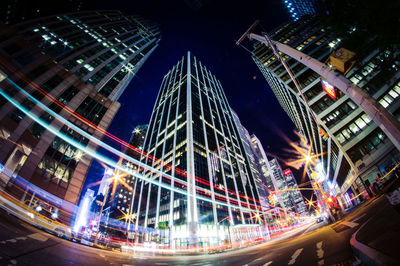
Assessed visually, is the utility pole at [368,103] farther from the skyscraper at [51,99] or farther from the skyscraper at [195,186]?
the skyscraper at [195,186]

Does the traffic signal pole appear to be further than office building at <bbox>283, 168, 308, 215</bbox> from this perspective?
No

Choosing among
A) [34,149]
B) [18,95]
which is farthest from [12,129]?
[18,95]

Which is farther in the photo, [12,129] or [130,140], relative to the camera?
[130,140]

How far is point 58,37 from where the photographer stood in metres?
28.2

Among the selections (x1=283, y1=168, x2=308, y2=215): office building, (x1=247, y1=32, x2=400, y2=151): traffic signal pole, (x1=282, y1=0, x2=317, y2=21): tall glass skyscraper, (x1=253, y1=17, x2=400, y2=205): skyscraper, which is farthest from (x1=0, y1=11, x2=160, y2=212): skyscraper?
(x1=283, y1=168, x2=308, y2=215): office building

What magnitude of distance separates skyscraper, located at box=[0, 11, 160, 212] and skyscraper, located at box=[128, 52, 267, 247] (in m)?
21.1

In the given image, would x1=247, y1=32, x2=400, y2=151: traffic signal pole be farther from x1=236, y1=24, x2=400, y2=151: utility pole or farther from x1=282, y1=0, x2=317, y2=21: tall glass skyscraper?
→ x1=282, y1=0, x2=317, y2=21: tall glass skyscraper

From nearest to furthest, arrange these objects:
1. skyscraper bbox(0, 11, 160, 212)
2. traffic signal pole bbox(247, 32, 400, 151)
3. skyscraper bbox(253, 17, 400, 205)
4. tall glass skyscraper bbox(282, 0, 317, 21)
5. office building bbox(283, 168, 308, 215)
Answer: traffic signal pole bbox(247, 32, 400, 151)
skyscraper bbox(0, 11, 160, 212)
skyscraper bbox(253, 17, 400, 205)
tall glass skyscraper bbox(282, 0, 317, 21)
office building bbox(283, 168, 308, 215)

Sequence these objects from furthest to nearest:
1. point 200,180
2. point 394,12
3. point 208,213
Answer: point 200,180, point 208,213, point 394,12

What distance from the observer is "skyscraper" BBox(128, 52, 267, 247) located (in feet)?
122

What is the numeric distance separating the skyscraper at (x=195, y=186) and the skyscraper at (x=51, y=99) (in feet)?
69.1

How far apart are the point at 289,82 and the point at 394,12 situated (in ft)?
117

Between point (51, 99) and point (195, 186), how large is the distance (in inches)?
1265

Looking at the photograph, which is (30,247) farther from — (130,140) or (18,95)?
(130,140)
